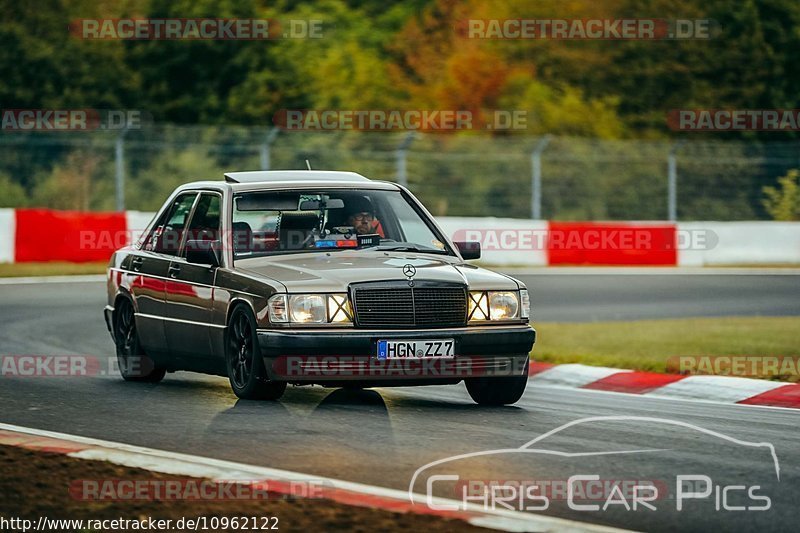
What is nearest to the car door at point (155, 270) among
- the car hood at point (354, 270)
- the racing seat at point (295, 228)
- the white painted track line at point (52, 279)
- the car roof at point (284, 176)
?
the car roof at point (284, 176)

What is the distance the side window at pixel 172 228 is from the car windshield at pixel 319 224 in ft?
1.84

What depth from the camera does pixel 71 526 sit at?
20.5 ft

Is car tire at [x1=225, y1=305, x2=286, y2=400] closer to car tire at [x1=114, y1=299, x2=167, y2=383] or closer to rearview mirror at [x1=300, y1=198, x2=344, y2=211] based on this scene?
rearview mirror at [x1=300, y1=198, x2=344, y2=211]

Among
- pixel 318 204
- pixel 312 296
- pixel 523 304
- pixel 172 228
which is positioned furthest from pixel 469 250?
pixel 172 228

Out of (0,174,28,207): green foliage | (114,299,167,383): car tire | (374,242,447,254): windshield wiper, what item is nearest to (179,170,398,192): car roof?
Result: (374,242,447,254): windshield wiper

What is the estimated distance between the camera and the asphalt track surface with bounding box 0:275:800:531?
7.25m

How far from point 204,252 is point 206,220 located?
63 centimetres

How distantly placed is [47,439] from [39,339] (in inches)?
258

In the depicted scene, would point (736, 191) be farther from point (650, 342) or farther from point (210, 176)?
point (650, 342)

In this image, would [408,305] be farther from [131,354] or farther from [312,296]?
[131,354]

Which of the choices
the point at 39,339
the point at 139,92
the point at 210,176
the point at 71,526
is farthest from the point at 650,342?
the point at 139,92

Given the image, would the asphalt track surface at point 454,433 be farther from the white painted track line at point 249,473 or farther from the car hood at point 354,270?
the car hood at point 354,270

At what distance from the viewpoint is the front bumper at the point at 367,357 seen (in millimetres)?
9594

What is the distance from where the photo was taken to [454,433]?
29.5 ft
